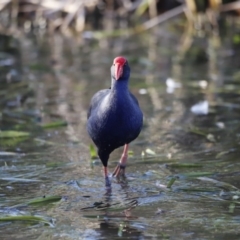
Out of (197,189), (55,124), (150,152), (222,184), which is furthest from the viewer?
(55,124)

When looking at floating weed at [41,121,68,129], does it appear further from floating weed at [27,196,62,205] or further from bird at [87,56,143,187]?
floating weed at [27,196,62,205]

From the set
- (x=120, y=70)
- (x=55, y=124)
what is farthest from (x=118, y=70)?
(x=55, y=124)

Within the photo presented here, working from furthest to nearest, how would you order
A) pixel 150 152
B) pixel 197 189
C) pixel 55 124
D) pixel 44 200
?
pixel 55 124, pixel 150 152, pixel 197 189, pixel 44 200

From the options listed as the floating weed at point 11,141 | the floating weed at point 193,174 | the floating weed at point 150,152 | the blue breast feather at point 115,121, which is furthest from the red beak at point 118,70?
the floating weed at point 11,141

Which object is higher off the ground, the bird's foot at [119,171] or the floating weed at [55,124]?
the floating weed at [55,124]

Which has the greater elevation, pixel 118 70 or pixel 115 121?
pixel 118 70

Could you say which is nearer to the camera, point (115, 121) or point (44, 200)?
point (44, 200)

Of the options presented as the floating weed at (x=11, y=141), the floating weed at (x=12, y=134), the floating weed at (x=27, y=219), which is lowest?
the floating weed at (x=27, y=219)

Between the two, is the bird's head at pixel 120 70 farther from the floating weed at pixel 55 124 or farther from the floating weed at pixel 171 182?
the floating weed at pixel 55 124

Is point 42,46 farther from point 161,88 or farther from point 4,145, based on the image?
point 4,145

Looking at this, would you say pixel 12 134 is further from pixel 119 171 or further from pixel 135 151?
pixel 119 171

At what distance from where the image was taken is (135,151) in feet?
20.6

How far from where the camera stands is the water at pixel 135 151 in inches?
171

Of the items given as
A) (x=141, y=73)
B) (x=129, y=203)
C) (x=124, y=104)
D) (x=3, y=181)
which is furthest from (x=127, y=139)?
(x=141, y=73)
